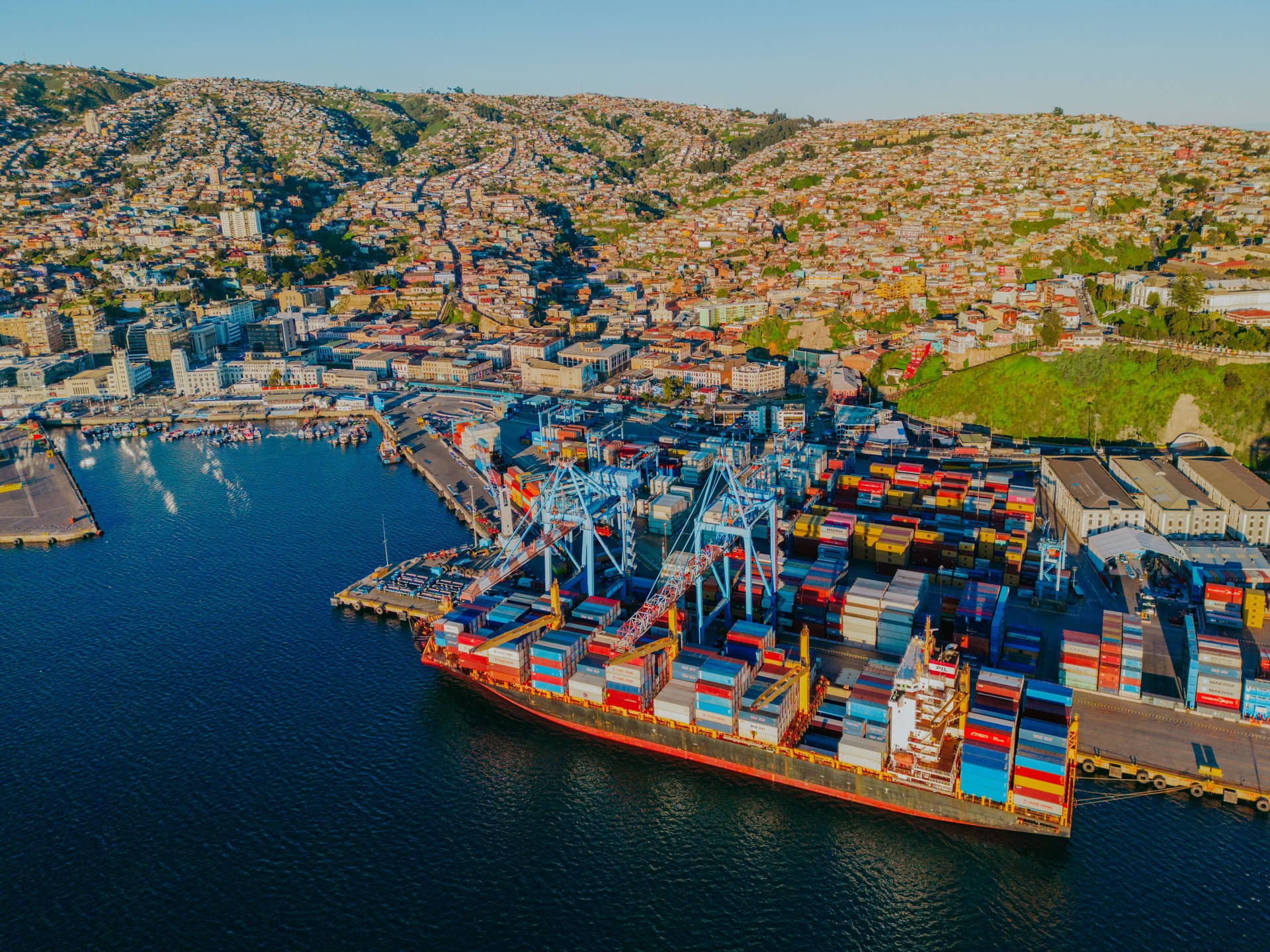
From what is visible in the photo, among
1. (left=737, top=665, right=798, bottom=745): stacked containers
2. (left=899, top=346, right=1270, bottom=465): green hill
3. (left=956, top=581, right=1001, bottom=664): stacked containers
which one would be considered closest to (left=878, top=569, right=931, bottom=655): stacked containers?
(left=956, top=581, right=1001, bottom=664): stacked containers

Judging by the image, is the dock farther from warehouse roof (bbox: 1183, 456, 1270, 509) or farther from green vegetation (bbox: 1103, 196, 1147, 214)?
green vegetation (bbox: 1103, 196, 1147, 214)

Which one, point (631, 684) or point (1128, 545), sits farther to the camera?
point (1128, 545)

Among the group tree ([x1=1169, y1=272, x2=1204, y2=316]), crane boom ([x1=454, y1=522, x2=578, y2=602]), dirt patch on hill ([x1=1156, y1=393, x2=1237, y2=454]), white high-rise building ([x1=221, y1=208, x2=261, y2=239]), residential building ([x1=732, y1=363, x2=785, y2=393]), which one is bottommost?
crane boom ([x1=454, y1=522, x2=578, y2=602])

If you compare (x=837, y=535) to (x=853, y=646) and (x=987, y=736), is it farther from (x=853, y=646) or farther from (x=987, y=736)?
(x=987, y=736)

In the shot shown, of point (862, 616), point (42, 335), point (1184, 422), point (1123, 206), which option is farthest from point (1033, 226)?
point (42, 335)

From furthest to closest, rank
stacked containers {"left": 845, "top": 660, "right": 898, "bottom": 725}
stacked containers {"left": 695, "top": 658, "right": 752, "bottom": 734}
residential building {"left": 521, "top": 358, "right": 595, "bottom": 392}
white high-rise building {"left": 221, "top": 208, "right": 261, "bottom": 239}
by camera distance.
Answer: white high-rise building {"left": 221, "top": 208, "right": 261, "bottom": 239}
residential building {"left": 521, "top": 358, "right": 595, "bottom": 392}
stacked containers {"left": 695, "top": 658, "right": 752, "bottom": 734}
stacked containers {"left": 845, "top": 660, "right": 898, "bottom": 725}

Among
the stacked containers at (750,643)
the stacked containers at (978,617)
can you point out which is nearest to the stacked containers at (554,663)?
the stacked containers at (750,643)

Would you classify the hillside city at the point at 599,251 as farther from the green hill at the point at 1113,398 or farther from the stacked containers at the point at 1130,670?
the stacked containers at the point at 1130,670
